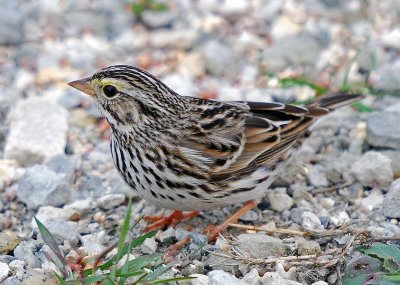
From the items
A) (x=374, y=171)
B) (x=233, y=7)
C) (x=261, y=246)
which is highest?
(x=233, y=7)

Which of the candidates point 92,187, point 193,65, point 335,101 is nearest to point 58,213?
point 92,187

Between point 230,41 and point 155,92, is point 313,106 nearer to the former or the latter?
point 155,92

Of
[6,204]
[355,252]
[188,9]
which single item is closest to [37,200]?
[6,204]

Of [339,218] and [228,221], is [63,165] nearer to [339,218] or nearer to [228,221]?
[228,221]

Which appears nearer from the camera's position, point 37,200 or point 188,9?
point 37,200

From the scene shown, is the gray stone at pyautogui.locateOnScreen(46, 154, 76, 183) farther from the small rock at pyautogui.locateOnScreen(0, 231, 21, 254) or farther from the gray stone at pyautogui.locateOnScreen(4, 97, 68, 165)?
the small rock at pyautogui.locateOnScreen(0, 231, 21, 254)

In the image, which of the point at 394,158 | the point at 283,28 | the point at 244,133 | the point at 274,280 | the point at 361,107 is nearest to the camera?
the point at 274,280

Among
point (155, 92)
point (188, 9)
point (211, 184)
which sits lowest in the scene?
point (211, 184)
